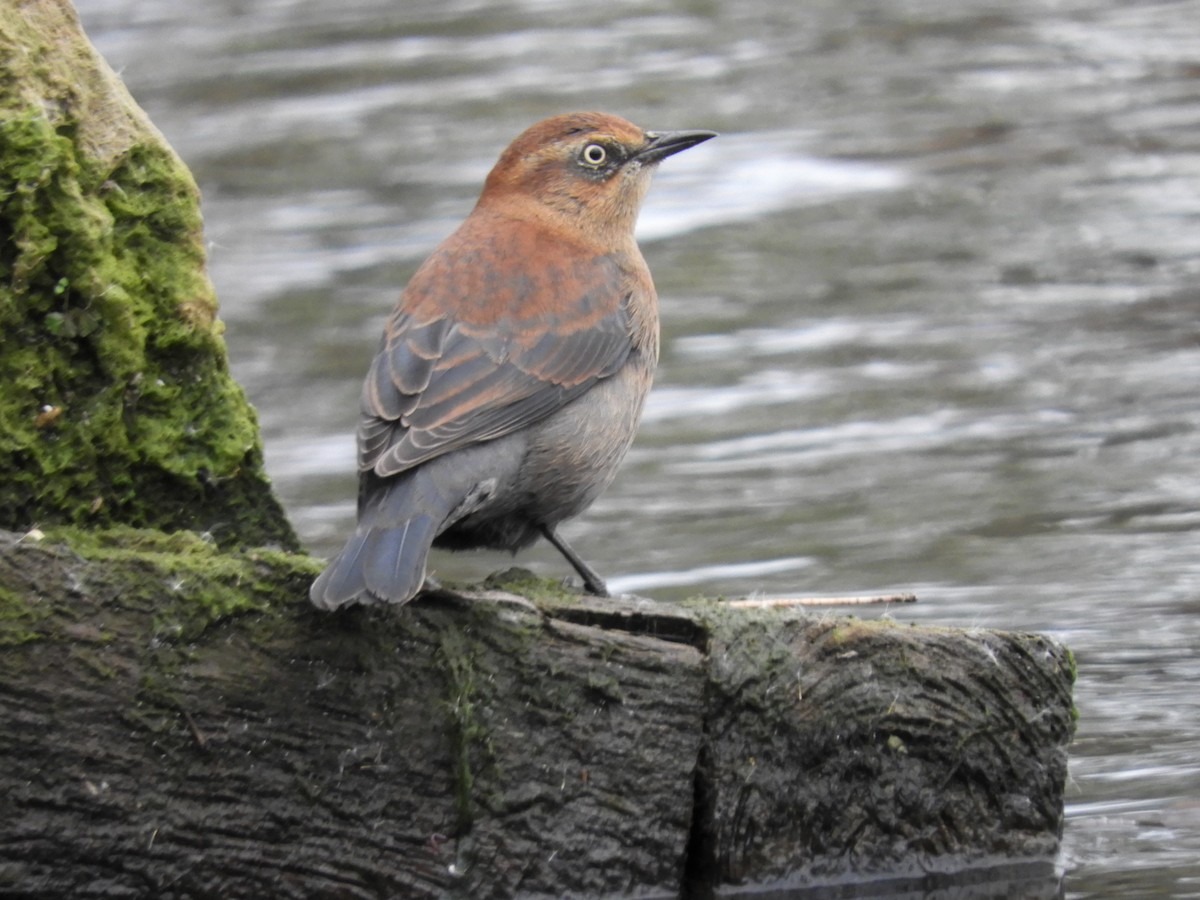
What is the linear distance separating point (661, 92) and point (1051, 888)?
11621mm

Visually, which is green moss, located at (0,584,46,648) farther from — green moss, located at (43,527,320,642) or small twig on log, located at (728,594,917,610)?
small twig on log, located at (728,594,917,610)

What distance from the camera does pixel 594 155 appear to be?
7.65m

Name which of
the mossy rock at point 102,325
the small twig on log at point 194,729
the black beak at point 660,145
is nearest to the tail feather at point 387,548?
the small twig on log at point 194,729

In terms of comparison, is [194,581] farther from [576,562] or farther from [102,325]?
[576,562]

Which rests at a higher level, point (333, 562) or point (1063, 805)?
point (333, 562)

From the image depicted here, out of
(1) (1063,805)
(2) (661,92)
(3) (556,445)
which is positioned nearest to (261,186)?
(2) (661,92)

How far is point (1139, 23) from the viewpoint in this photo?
17.6 m

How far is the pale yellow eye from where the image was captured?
7.63m

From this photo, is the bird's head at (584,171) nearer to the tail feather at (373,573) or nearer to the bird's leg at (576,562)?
the bird's leg at (576,562)

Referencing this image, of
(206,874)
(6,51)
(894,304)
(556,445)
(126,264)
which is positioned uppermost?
(6,51)

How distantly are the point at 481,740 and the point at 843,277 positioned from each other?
8163 mm

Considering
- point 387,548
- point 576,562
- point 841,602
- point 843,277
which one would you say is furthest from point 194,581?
point 843,277

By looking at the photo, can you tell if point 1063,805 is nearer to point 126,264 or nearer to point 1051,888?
point 1051,888

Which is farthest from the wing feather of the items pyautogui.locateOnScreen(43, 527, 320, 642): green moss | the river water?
the river water
